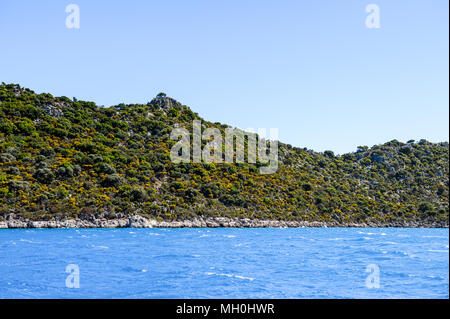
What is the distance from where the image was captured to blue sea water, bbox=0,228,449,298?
60.6ft

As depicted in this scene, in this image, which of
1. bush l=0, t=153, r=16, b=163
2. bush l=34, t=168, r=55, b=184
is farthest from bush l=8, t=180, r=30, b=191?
bush l=0, t=153, r=16, b=163

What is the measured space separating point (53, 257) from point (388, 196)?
95.1 meters

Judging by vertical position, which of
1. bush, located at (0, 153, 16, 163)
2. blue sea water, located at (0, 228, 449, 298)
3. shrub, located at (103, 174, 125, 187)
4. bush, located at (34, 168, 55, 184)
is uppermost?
bush, located at (0, 153, 16, 163)

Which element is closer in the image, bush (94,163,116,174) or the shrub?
the shrub

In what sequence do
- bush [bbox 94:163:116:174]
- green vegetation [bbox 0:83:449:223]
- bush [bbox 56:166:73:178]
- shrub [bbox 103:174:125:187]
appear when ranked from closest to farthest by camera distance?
green vegetation [bbox 0:83:449:223]
bush [bbox 56:166:73:178]
shrub [bbox 103:174:125:187]
bush [bbox 94:163:116:174]

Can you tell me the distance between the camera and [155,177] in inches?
2980

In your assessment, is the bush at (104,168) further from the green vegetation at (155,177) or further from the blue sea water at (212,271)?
the blue sea water at (212,271)

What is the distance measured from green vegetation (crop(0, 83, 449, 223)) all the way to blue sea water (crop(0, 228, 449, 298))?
24.5 m

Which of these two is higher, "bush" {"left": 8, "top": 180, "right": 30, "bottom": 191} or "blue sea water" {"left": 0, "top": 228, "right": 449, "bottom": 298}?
"bush" {"left": 8, "top": 180, "right": 30, "bottom": 191}

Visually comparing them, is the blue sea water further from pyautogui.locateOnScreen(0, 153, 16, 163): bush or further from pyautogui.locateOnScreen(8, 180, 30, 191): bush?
pyautogui.locateOnScreen(0, 153, 16, 163): bush

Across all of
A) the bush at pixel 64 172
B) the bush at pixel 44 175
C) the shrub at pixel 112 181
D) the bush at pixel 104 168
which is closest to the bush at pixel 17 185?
the bush at pixel 44 175

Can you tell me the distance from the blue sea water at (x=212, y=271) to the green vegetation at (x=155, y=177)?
2446 centimetres

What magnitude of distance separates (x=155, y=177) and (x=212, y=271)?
5369 centimetres
